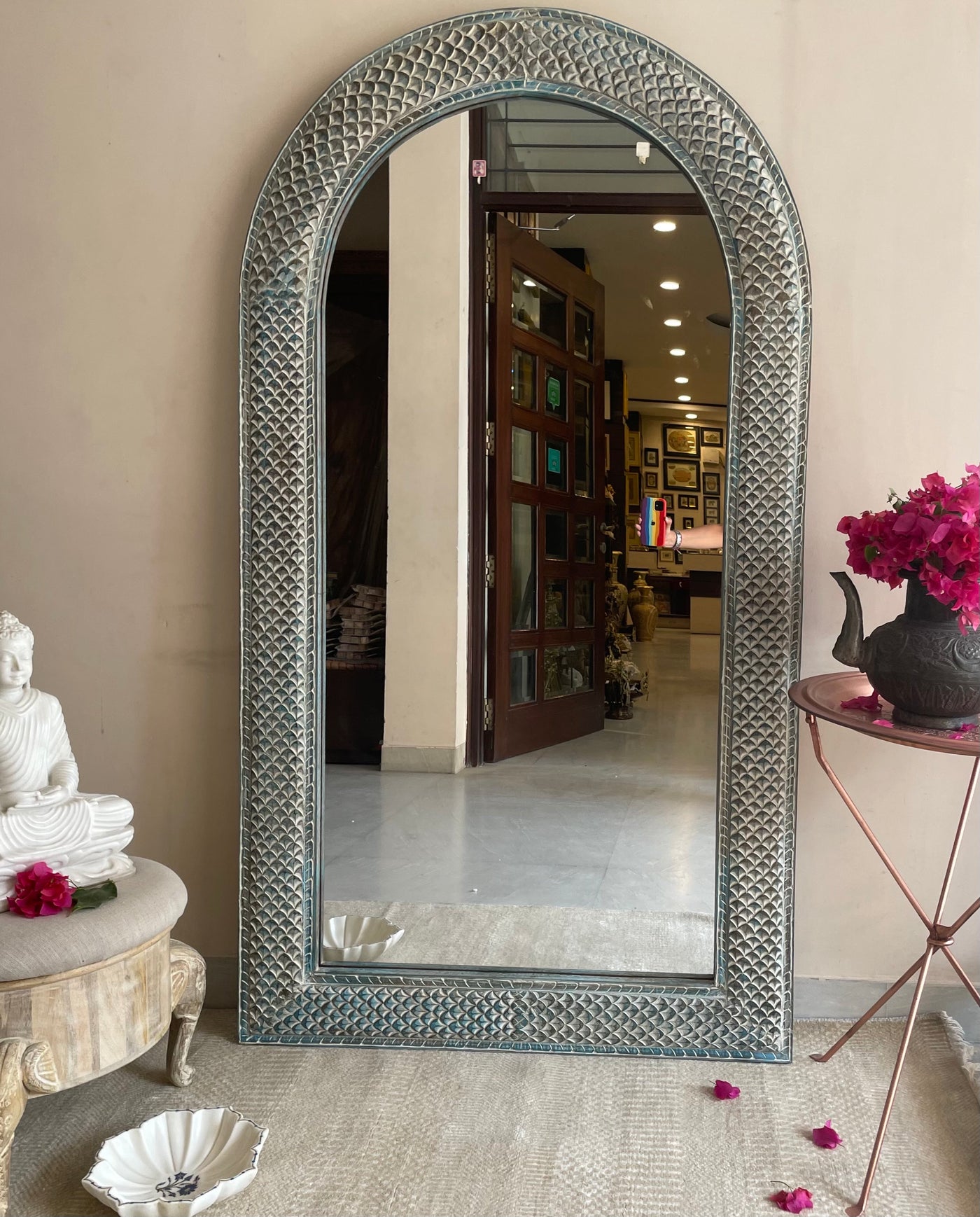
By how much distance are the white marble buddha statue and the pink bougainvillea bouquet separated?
1.70 metres

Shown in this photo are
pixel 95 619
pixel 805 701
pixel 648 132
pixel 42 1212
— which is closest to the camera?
pixel 42 1212

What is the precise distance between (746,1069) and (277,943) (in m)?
1.18

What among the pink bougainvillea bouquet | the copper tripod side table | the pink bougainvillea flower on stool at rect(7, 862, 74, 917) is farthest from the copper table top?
the pink bougainvillea flower on stool at rect(7, 862, 74, 917)

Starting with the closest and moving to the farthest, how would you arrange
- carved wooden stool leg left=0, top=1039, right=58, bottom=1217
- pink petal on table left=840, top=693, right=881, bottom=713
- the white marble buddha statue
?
carved wooden stool leg left=0, top=1039, right=58, bottom=1217, the white marble buddha statue, pink petal on table left=840, top=693, right=881, bottom=713

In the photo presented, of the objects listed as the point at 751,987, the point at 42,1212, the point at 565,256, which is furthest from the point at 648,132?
the point at 42,1212

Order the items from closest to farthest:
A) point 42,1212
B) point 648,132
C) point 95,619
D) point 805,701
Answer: point 42,1212, point 805,701, point 648,132, point 95,619

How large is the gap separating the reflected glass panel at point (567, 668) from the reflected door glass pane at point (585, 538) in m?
0.22

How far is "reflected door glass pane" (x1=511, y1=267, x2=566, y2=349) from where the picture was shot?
2561mm

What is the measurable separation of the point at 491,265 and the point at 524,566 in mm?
742

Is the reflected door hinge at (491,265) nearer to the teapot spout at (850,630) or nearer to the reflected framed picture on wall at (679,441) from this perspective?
the reflected framed picture on wall at (679,441)

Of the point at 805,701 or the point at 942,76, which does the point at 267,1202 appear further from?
the point at 942,76

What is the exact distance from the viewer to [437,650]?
264cm

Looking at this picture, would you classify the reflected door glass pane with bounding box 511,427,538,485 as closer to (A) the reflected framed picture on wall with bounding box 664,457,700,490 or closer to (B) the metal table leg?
(A) the reflected framed picture on wall with bounding box 664,457,700,490

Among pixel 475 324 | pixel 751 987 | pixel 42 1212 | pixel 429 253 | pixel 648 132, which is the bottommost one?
pixel 42 1212
